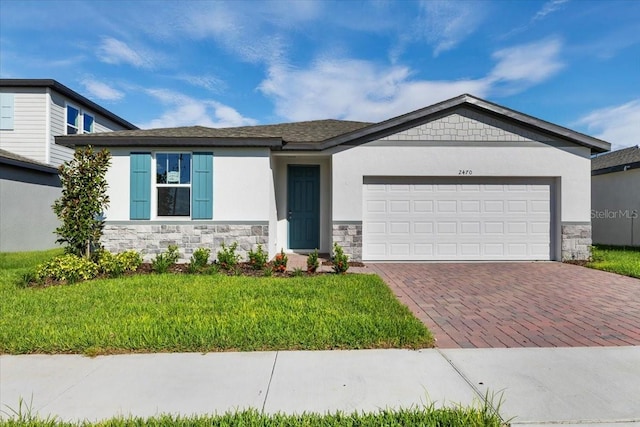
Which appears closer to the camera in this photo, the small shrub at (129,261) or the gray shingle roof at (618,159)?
the small shrub at (129,261)

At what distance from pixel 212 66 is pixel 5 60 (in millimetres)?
7549

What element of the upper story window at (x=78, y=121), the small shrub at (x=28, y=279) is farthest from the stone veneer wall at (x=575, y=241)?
the upper story window at (x=78, y=121)

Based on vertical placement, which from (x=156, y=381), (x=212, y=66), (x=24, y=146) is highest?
(x=212, y=66)

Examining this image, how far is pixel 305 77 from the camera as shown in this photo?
13047 millimetres

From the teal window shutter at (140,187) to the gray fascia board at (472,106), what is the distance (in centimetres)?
494

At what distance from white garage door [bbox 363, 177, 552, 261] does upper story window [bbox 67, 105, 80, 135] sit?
13543mm

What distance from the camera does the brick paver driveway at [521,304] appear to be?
3793 mm

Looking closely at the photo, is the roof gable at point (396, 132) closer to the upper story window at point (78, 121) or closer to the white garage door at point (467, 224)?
the white garage door at point (467, 224)

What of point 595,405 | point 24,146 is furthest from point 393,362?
point 24,146

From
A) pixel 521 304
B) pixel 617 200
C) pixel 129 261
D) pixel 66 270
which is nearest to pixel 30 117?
pixel 129 261

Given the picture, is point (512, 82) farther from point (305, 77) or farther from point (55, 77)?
point (55, 77)

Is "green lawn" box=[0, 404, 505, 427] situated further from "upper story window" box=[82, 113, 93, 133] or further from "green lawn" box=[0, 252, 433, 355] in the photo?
"upper story window" box=[82, 113, 93, 133]

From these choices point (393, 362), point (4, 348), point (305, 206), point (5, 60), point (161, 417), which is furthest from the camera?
point (5, 60)

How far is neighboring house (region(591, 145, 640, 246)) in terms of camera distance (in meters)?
11.9
